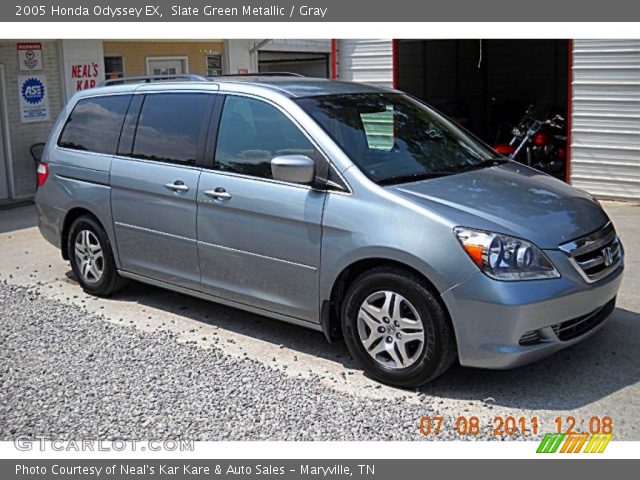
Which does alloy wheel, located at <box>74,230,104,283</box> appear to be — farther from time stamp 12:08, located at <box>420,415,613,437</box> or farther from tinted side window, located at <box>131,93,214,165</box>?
time stamp 12:08, located at <box>420,415,613,437</box>

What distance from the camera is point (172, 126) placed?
6.05 metres

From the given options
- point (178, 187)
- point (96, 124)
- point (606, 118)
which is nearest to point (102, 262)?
point (96, 124)

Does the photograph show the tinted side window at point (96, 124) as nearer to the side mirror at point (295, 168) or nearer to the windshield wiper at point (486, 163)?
the side mirror at point (295, 168)

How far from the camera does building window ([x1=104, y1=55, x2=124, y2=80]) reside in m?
14.1

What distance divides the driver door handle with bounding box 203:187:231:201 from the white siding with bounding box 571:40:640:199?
7035 millimetres

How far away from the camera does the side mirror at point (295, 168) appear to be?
16.3 feet

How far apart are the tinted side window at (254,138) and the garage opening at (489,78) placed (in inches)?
431

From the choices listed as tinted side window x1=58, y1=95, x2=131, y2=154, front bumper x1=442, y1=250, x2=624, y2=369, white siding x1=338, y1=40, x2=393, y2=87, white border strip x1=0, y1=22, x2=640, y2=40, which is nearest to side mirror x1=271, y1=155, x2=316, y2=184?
front bumper x1=442, y1=250, x2=624, y2=369

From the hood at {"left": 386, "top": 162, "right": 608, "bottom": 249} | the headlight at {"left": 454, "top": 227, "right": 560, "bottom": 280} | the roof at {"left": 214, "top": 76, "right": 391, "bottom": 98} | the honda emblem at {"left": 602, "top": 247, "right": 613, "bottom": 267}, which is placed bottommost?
the honda emblem at {"left": 602, "top": 247, "right": 613, "bottom": 267}

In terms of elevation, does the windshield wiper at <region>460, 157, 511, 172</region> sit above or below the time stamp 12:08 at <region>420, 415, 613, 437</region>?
above

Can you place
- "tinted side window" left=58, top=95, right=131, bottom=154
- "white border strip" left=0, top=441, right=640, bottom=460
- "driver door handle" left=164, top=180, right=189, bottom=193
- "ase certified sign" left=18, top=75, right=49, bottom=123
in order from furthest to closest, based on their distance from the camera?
"ase certified sign" left=18, top=75, right=49, bottom=123 → "tinted side window" left=58, top=95, right=131, bottom=154 → "driver door handle" left=164, top=180, right=189, bottom=193 → "white border strip" left=0, top=441, right=640, bottom=460

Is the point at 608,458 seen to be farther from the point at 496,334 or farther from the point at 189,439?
the point at 189,439

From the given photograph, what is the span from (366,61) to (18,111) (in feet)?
18.4

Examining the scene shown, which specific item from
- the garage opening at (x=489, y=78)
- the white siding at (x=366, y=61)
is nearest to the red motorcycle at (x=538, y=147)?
the white siding at (x=366, y=61)
